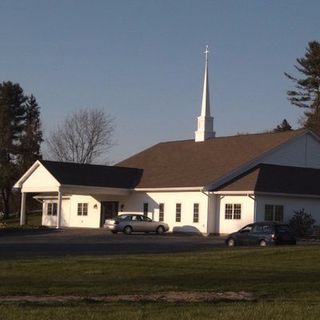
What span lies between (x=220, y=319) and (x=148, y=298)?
4293 millimetres

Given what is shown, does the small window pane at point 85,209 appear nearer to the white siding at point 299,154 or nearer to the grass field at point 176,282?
the white siding at point 299,154

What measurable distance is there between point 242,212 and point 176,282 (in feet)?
87.6

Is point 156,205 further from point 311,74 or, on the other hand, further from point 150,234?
point 311,74

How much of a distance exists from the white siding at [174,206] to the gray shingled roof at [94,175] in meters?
1.36

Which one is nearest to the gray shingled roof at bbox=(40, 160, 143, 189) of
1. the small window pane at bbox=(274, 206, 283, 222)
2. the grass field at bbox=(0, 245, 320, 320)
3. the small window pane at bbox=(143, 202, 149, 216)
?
the small window pane at bbox=(143, 202, 149, 216)

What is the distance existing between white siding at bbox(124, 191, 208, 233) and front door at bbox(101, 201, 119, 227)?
164 cm

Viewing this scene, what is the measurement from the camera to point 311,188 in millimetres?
47281

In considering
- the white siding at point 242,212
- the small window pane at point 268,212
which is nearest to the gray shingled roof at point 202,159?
the white siding at point 242,212

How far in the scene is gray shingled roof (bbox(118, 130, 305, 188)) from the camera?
160 feet

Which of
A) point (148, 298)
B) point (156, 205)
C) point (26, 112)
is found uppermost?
point (26, 112)

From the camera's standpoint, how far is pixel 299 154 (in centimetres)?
5075

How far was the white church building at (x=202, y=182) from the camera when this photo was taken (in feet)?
151

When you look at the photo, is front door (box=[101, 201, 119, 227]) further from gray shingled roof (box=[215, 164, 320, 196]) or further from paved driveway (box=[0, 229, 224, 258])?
paved driveway (box=[0, 229, 224, 258])

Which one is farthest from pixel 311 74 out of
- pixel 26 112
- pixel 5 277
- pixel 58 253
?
pixel 5 277
